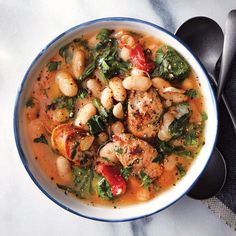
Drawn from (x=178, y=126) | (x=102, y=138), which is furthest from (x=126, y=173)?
(x=178, y=126)

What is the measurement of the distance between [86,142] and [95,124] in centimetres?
9

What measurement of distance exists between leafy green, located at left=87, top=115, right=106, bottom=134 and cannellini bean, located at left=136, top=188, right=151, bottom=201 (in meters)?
0.33

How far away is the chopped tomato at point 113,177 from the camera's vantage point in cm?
217

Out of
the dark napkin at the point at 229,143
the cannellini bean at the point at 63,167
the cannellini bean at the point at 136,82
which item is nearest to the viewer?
the cannellini bean at the point at 136,82

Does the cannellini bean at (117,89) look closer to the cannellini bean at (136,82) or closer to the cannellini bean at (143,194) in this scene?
the cannellini bean at (136,82)

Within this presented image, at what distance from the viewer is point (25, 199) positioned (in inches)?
93.7

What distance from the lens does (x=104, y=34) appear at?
2.17 meters

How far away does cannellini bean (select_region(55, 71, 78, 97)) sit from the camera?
214 cm

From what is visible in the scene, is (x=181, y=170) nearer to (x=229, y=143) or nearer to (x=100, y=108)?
(x=229, y=143)

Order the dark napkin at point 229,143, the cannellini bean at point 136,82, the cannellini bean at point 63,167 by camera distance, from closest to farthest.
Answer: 1. the cannellini bean at point 136,82
2. the cannellini bean at point 63,167
3. the dark napkin at point 229,143

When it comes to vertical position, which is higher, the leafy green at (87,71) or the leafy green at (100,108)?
the leafy green at (87,71)

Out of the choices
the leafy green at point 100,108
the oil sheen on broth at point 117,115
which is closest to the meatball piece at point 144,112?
the oil sheen on broth at point 117,115

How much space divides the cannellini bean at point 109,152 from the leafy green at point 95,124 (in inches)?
3.0

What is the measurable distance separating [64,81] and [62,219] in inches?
26.6
